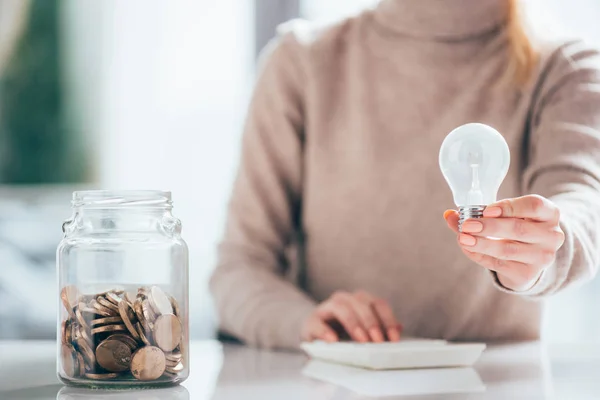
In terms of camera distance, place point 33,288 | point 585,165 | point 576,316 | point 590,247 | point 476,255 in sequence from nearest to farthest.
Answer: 1. point 476,255
2. point 590,247
3. point 585,165
4. point 576,316
5. point 33,288

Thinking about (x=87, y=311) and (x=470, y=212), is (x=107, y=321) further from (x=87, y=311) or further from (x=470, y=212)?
(x=470, y=212)

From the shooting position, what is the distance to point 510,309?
1312mm

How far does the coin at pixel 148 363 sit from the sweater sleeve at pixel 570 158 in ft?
1.39

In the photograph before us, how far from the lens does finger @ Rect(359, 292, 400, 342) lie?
3.50 feet

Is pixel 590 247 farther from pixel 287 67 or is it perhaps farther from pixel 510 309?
pixel 287 67

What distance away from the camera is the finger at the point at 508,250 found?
76 centimetres

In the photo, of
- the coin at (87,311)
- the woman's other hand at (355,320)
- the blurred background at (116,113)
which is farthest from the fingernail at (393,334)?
the blurred background at (116,113)

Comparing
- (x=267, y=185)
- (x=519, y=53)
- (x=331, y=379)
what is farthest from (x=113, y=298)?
(x=519, y=53)

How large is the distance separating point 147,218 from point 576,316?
1.78 metres

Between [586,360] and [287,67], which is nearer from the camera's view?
[586,360]

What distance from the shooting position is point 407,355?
0.92 metres

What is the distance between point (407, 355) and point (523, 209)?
0.24m

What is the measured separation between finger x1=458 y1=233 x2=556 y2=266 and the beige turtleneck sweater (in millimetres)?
416

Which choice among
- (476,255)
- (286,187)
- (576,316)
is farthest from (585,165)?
(576,316)
